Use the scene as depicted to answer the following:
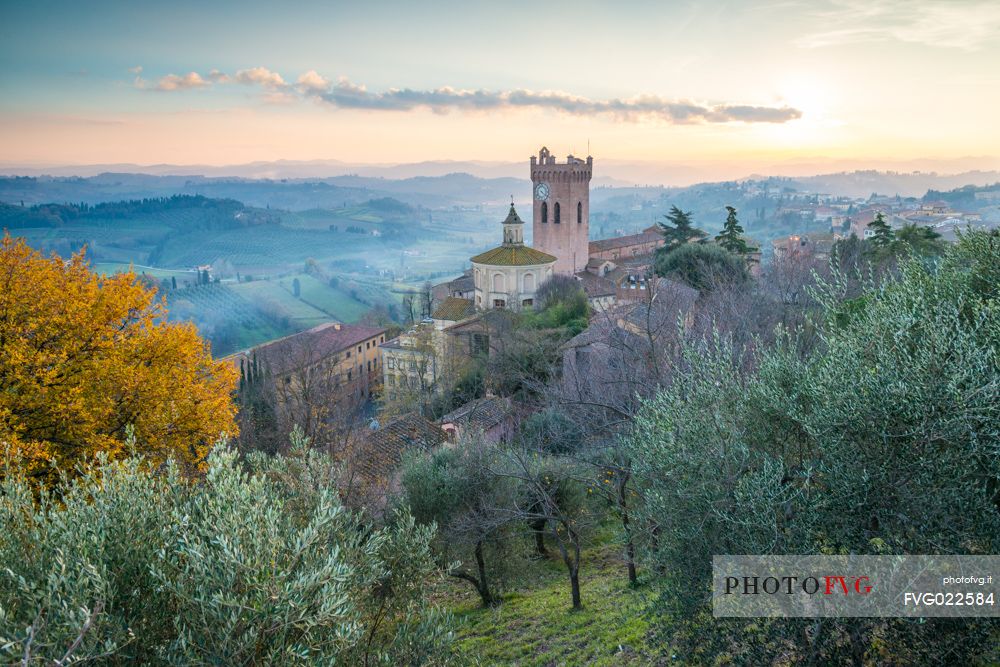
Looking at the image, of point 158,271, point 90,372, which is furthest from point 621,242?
point 158,271

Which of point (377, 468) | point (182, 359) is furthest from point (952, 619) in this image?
point (182, 359)

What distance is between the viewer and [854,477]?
593cm

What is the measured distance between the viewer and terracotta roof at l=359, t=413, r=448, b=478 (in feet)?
54.8

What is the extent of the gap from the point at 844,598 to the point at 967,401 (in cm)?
217

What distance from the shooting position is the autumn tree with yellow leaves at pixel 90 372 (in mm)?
11859

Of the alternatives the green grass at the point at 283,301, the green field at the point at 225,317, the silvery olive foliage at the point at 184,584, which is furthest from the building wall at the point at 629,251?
the silvery olive foliage at the point at 184,584

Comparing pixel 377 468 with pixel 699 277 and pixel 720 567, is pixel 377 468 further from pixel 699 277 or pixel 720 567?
pixel 699 277

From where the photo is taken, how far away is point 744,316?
19.1 metres

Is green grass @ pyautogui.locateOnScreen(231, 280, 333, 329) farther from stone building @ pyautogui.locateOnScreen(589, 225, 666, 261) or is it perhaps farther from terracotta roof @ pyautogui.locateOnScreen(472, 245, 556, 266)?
terracotta roof @ pyautogui.locateOnScreen(472, 245, 556, 266)

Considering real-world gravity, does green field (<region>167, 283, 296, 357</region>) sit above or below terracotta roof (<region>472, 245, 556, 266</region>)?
below

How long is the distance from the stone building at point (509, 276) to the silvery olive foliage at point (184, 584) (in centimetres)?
3589

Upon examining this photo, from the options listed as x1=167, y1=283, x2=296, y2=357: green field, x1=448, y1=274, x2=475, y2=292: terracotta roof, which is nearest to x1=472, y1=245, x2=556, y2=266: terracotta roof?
x1=448, y1=274, x2=475, y2=292: terracotta roof

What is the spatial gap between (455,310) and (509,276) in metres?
4.49

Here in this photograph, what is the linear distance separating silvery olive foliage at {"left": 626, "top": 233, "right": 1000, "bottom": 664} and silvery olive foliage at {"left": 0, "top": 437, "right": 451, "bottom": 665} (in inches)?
117
